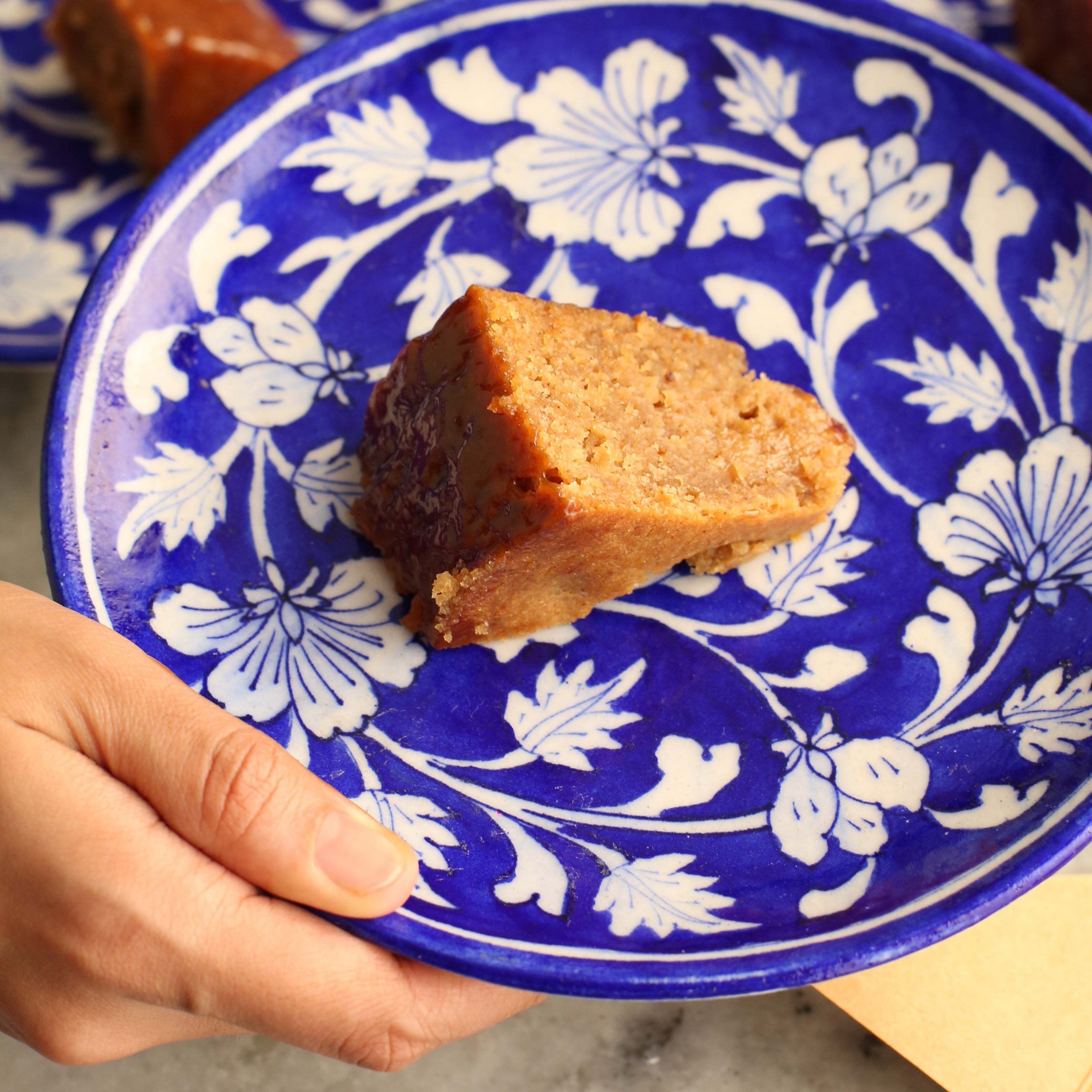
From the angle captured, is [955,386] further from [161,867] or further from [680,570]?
[161,867]

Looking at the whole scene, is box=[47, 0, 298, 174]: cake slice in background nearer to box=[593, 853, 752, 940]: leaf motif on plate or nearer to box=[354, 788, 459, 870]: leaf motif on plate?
box=[354, 788, 459, 870]: leaf motif on plate

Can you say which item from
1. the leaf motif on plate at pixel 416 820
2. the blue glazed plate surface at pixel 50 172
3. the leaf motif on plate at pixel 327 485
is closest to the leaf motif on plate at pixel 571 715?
the leaf motif on plate at pixel 416 820

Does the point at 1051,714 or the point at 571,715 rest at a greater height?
the point at 1051,714

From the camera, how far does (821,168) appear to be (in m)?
2.96

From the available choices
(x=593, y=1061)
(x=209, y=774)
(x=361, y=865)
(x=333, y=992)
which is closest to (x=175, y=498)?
(x=209, y=774)

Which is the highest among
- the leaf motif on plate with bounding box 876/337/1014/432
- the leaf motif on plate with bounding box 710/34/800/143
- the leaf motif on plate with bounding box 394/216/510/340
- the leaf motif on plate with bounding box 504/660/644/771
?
the leaf motif on plate with bounding box 710/34/800/143

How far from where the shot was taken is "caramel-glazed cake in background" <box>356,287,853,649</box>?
212 centimetres

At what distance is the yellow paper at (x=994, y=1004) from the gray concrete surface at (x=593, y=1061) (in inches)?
8.0

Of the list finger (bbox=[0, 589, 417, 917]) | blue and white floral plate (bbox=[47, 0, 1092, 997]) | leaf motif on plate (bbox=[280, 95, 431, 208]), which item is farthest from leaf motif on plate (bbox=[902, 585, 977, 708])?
leaf motif on plate (bbox=[280, 95, 431, 208])

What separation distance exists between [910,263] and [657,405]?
960mm

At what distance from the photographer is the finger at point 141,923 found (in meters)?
1.89

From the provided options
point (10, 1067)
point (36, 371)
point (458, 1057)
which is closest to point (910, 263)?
point (458, 1057)

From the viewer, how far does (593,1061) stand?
2646mm

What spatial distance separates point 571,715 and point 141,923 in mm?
955
